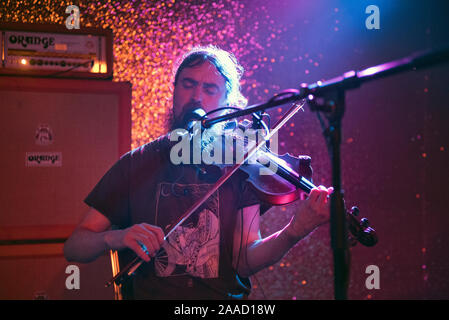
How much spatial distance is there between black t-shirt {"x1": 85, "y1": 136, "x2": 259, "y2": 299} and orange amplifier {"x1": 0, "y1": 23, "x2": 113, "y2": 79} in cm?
60

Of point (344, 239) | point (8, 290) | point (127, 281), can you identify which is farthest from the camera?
point (8, 290)

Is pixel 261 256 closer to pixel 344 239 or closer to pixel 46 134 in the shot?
pixel 344 239

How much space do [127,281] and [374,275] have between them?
134 centimetres

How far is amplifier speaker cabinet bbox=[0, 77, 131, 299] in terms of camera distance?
170cm

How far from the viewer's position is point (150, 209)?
4.29 ft

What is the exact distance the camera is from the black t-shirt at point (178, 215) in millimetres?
1255

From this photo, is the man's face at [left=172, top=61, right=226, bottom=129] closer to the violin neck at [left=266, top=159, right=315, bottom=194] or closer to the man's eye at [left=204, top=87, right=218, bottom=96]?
the man's eye at [left=204, top=87, right=218, bottom=96]

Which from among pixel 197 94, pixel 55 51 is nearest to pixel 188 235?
pixel 197 94

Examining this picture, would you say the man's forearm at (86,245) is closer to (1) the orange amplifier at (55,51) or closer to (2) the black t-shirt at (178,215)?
(2) the black t-shirt at (178,215)

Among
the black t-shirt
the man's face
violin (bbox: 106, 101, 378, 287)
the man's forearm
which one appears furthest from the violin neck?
the man's forearm

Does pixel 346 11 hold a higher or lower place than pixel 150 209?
higher

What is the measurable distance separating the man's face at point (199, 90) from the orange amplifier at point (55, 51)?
1.55 feet

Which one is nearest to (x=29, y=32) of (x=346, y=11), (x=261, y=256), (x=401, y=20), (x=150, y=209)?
(x=150, y=209)

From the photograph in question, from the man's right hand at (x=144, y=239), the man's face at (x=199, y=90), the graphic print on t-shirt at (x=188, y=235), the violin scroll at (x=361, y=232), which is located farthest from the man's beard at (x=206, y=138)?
the violin scroll at (x=361, y=232)
